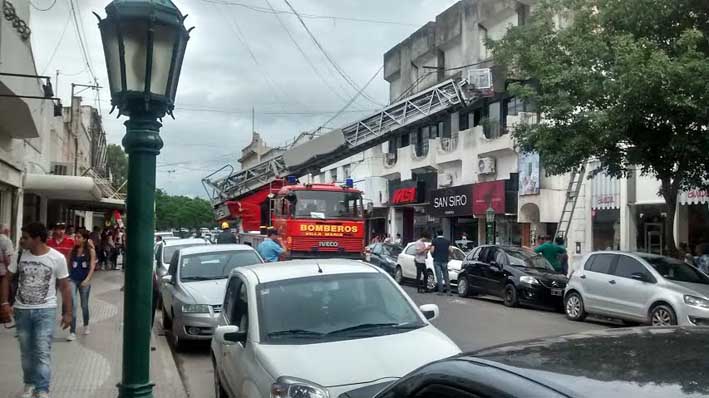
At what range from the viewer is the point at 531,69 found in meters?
16.4

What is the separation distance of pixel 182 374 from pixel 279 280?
387 cm

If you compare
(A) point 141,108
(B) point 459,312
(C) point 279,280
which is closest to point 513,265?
(B) point 459,312

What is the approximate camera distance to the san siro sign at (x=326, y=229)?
19.9 metres

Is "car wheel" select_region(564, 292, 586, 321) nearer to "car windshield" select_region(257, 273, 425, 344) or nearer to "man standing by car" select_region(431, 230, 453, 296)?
"man standing by car" select_region(431, 230, 453, 296)

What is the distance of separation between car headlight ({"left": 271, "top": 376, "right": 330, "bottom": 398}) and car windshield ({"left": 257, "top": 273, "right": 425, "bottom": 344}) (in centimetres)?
66

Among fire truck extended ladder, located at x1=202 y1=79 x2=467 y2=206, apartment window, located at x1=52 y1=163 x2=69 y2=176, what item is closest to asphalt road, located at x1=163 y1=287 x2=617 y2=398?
fire truck extended ladder, located at x1=202 y1=79 x2=467 y2=206

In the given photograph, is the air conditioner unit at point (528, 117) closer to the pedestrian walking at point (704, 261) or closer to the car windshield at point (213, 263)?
the pedestrian walking at point (704, 261)

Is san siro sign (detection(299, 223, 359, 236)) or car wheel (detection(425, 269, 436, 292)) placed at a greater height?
san siro sign (detection(299, 223, 359, 236))

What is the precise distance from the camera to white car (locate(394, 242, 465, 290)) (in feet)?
68.4

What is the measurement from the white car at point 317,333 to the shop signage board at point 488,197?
76.7ft

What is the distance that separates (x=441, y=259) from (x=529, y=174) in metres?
10.2

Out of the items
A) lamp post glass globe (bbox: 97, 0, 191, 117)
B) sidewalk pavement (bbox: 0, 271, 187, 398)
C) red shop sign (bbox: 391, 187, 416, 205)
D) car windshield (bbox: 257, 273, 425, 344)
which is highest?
red shop sign (bbox: 391, 187, 416, 205)

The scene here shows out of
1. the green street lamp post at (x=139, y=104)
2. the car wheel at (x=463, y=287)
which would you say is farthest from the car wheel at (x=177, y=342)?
the car wheel at (x=463, y=287)

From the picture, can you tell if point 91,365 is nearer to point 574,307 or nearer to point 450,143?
point 574,307
